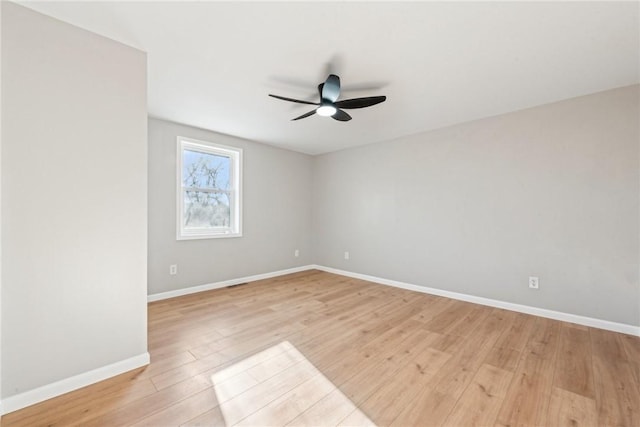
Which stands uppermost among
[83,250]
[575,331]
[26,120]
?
[26,120]

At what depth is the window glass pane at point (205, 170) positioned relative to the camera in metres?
3.77

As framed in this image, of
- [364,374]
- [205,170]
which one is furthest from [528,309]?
[205,170]

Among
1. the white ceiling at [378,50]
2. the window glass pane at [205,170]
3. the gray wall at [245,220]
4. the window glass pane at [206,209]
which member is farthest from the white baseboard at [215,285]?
the white ceiling at [378,50]

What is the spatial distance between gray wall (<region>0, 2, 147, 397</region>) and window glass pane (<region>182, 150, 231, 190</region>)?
1947mm

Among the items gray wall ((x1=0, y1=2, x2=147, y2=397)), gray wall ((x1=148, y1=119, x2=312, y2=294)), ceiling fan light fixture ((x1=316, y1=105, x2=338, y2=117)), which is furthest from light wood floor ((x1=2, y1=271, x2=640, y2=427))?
ceiling fan light fixture ((x1=316, y1=105, x2=338, y2=117))

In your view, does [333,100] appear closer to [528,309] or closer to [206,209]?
[206,209]

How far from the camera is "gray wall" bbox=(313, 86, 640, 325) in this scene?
2.54 metres

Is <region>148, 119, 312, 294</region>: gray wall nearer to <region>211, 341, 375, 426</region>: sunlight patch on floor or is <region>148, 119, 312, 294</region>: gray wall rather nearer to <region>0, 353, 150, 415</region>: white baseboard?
<region>0, 353, 150, 415</region>: white baseboard

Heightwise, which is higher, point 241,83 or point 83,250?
point 241,83

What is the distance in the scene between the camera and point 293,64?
2.16m

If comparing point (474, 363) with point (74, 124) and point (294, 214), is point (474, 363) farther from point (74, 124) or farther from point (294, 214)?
point (294, 214)

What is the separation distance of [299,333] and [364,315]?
2.76 ft

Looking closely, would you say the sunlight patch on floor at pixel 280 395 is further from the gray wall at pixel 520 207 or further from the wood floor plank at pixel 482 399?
the gray wall at pixel 520 207

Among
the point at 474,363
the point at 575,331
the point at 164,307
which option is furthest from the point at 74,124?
the point at 575,331
